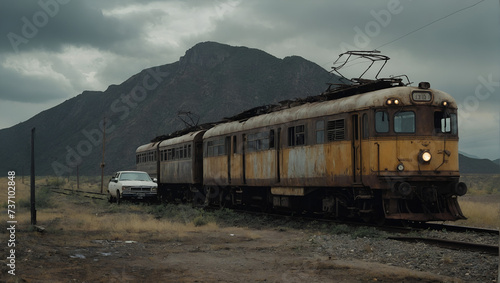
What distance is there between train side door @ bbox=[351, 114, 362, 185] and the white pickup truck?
14.5 m

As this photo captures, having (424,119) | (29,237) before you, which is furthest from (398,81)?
(29,237)

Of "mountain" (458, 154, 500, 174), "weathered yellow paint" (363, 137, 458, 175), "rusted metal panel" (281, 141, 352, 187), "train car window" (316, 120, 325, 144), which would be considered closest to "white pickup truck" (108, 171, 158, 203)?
"rusted metal panel" (281, 141, 352, 187)

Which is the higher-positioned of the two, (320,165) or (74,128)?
(74,128)

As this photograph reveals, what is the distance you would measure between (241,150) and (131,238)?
25.1ft

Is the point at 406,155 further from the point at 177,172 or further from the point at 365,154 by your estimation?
the point at 177,172

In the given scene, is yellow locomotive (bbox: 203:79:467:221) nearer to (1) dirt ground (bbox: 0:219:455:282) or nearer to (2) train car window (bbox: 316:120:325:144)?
(2) train car window (bbox: 316:120:325:144)

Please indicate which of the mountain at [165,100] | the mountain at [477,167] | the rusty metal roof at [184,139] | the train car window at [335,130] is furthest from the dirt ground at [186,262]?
the mountain at [477,167]

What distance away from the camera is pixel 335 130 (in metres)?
14.6

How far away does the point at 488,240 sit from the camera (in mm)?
11578

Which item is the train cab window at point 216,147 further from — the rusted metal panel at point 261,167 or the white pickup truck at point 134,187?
the white pickup truck at point 134,187

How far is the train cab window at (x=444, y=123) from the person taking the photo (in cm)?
1368

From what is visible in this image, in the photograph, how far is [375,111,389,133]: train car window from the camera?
13352 mm

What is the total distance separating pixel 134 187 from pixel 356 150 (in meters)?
14.9

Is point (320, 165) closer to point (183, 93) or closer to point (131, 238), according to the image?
point (131, 238)
